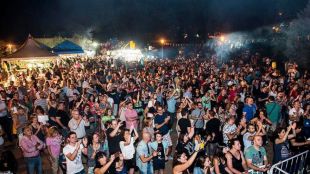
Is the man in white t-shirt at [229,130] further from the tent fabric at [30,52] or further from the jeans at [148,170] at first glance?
the tent fabric at [30,52]

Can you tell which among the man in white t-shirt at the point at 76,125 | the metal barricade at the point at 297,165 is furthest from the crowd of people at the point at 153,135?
the metal barricade at the point at 297,165

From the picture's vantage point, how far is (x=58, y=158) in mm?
7195

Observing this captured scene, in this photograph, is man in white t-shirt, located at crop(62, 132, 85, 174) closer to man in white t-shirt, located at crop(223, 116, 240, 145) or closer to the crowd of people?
the crowd of people

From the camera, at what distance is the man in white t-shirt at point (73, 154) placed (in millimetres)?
6176

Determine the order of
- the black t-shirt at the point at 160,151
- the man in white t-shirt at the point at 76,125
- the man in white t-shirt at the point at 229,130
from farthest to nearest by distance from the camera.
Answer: the man in white t-shirt at the point at 76,125
the man in white t-shirt at the point at 229,130
the black t-shirt at the point at 160,151

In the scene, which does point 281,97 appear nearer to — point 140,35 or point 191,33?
point 140,35

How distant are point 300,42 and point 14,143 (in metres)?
26.8

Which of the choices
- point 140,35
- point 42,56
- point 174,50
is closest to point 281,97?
point 42,56

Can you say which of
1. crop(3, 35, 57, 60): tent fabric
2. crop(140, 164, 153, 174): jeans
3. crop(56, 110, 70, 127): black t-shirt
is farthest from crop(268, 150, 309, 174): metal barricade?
crop(3, 35, 57, 60): tent fabric

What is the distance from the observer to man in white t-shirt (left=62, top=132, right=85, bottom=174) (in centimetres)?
618

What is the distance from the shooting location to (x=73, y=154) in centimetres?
617

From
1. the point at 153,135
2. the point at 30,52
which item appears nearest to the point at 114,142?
the point at 153,135

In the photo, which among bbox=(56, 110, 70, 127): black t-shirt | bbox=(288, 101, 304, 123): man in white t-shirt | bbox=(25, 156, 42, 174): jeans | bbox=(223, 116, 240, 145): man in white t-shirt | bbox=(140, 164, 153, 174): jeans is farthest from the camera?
bbox=(288, 101, 304, 123): man in white t-shirt

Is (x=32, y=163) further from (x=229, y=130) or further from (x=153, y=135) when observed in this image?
(x=229, y=130)
